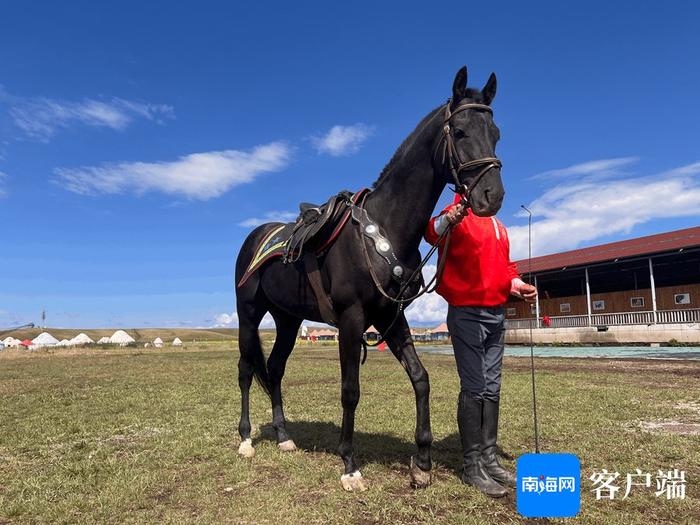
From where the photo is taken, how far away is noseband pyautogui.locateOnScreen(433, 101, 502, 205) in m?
3.71

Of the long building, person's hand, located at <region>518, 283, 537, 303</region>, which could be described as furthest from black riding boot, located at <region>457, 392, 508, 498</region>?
the long building

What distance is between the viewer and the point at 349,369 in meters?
4.48

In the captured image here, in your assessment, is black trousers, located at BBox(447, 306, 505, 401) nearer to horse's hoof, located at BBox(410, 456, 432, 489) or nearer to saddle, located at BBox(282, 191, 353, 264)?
horse's hoof, located at BBox(410, 456, 432, 489)

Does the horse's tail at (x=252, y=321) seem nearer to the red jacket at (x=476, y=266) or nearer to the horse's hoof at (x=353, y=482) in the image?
the horse's hoof at (x=353, y=482)

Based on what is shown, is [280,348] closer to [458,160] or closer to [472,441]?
[472,441]

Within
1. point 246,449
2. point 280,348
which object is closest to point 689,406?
point 280,348

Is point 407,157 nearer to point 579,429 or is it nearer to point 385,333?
point 385,333

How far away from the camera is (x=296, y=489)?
4.21 metres

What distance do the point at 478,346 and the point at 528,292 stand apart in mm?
691

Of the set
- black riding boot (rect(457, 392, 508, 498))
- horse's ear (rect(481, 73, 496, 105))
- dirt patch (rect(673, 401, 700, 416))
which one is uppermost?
horse's ear (rect(481, 73, 496, 105))

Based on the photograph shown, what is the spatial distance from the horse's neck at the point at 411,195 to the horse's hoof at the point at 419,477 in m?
1.95

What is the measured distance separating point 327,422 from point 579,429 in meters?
3.61

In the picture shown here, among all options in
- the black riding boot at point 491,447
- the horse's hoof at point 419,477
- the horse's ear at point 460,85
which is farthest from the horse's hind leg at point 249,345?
the horse's ear at point 460,85

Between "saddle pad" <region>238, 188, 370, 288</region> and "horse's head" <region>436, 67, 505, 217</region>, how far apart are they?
3.72 feet
